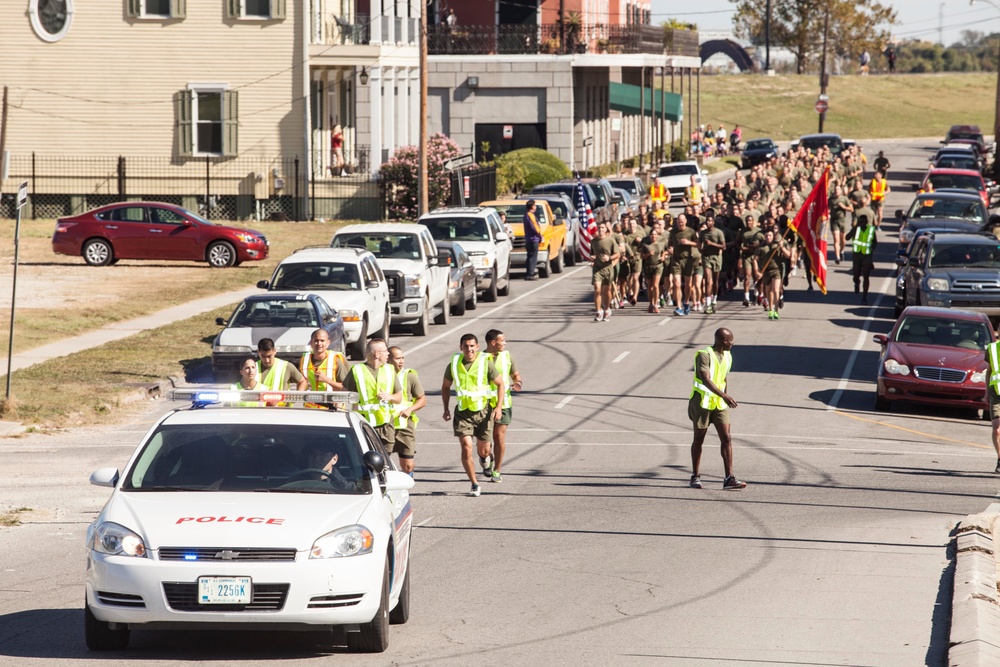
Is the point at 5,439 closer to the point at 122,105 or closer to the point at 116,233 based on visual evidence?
the point at 116,233

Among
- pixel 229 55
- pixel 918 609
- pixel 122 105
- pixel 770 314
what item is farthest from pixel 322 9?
pixel 918 609

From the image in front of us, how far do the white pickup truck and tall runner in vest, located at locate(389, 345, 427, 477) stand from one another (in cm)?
1243

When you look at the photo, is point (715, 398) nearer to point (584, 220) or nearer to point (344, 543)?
point (344, 543)

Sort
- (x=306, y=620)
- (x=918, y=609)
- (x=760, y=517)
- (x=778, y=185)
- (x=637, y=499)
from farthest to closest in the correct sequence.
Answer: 1. (x=778, y=185)
2. (x=637, y=499)
3. (x=760, y=517)
4. (x=918, y=609)
5. (x=306, y=620)

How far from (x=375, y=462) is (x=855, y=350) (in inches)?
733

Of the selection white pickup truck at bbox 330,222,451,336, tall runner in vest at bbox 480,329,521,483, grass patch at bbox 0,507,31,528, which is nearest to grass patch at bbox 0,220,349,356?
white pickup truck at bbox 330,222,451,336

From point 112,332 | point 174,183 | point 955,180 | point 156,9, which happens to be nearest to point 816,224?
point 112,332

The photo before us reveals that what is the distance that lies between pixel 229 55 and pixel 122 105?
11.9ft

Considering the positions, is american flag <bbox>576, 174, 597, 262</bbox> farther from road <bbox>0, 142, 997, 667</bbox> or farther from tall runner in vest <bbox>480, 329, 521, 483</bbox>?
tall runner in vest <bbox>480, 329, 521, 483</bbox>

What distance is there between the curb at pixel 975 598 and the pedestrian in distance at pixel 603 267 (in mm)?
15622

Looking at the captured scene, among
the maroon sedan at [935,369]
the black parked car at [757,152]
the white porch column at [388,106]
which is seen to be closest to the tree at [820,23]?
the black parked car at [757,152]

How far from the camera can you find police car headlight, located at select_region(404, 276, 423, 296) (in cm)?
2731

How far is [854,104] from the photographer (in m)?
112

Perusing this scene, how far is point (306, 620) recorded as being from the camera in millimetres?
8805
